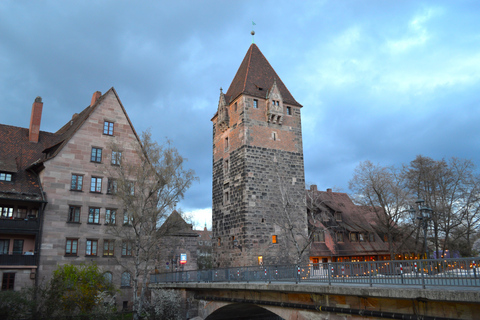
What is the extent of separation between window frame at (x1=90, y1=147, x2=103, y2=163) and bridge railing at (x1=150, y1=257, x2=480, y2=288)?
51.0 feet

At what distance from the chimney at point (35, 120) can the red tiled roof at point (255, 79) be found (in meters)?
16.1

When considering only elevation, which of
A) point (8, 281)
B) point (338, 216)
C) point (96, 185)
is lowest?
point (8, 281)

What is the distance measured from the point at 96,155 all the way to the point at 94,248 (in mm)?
7225

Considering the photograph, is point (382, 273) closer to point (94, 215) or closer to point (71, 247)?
point (71, 247)

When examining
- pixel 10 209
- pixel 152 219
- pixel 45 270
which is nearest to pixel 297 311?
pixel 152 219

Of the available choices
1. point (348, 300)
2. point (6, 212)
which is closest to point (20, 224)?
point (6, 212)

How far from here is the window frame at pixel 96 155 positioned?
99.0 ft

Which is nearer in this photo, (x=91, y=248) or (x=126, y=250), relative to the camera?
(x=91, y=248)

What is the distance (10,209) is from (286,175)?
70.0 ft

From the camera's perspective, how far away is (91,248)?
28.4 meters

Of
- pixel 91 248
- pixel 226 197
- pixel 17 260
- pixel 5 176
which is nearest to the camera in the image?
pixel 17 260

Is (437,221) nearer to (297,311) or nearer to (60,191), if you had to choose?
(297,311)

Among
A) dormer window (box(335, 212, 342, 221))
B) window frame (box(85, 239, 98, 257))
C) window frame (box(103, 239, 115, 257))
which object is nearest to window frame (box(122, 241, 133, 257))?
window frame (box(103, 239, 115, 257))

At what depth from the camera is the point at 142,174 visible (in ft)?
84.5
